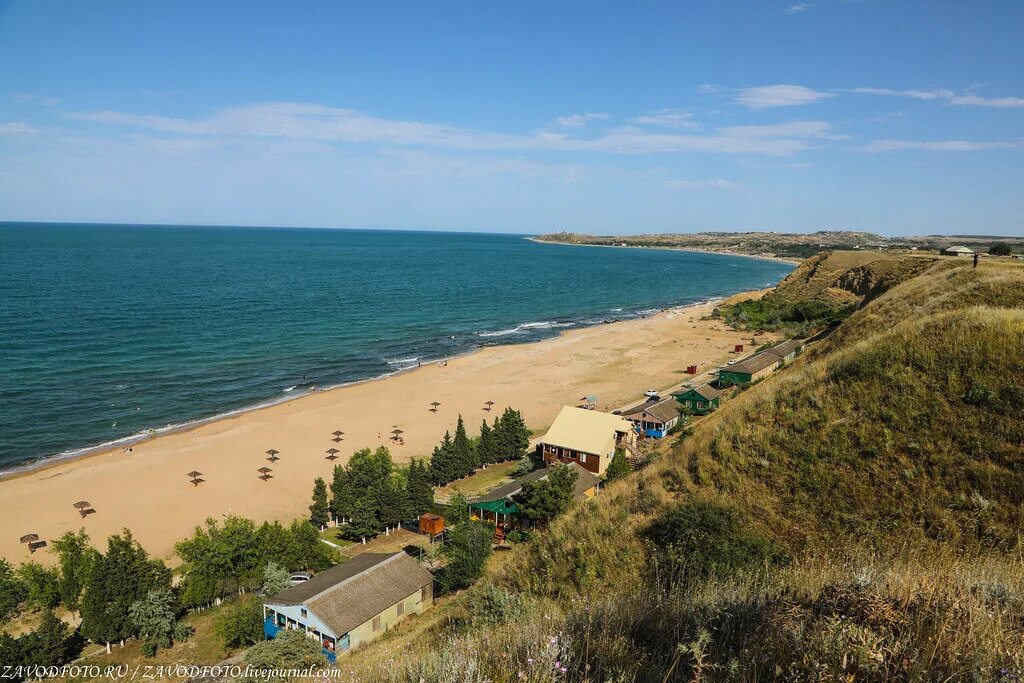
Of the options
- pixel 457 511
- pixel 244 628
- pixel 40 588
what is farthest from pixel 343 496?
pixel 40 588

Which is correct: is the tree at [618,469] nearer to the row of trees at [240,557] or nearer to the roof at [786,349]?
the row of trees at [240,557]

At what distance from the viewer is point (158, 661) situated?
56.2 ft

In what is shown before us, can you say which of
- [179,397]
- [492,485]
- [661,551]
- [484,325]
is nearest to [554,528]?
[661,551]

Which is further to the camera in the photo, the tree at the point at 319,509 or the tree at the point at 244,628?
the tree at the point at 319,509

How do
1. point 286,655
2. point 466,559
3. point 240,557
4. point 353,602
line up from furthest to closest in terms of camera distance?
point 240,557 → point 466,559 → point 353,602 → point 286,655

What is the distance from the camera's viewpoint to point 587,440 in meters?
30.0

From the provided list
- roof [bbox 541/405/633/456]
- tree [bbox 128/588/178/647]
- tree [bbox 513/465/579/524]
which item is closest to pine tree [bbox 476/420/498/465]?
roof [bbox 541/405/633/456]

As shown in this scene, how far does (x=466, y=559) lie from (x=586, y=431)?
13.2m

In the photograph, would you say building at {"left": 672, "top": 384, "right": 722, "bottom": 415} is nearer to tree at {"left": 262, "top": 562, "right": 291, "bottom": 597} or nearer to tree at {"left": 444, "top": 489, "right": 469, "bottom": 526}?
A: tree at {"left": 444, "top": 489, "right": 469, "bottom": 526}

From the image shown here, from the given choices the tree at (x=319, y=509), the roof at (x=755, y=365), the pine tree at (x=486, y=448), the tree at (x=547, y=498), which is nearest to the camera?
the tree at (x=547, y=498)

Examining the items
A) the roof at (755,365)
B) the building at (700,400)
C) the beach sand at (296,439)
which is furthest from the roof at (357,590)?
the roof at (755,365)

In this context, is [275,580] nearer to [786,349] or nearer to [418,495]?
[418,495]

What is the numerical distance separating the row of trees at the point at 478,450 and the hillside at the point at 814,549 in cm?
1357

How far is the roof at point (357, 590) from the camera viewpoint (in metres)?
16.7
